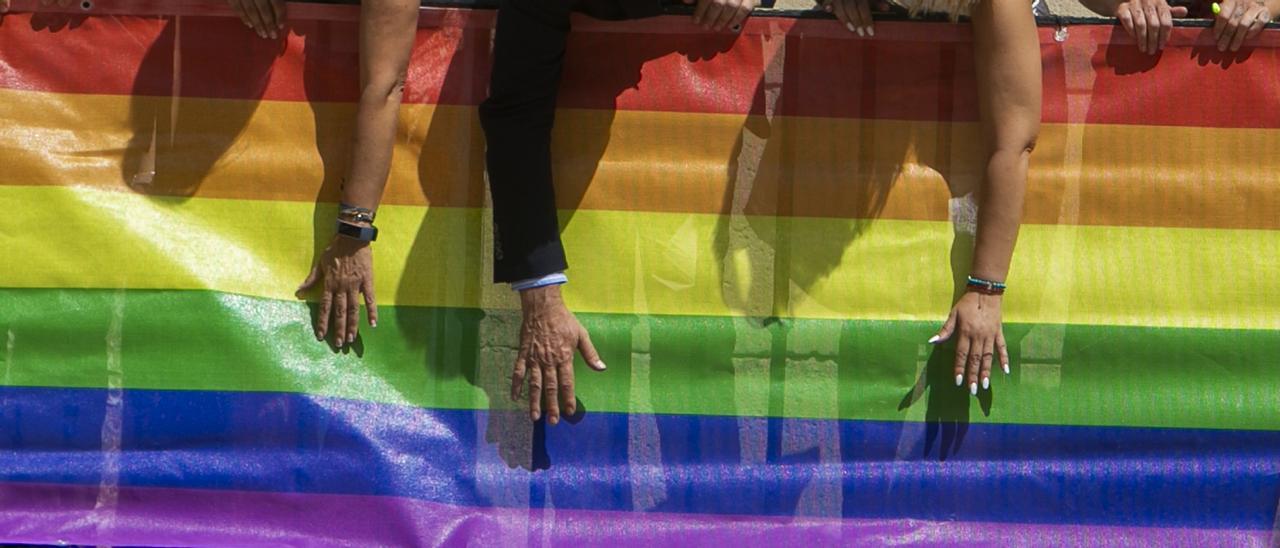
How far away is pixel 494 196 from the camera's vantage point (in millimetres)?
2883

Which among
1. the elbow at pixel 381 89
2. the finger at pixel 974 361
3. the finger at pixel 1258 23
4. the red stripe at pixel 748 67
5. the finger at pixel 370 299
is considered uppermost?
the finger at pixel 1258 23

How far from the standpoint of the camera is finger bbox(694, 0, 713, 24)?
2865mm

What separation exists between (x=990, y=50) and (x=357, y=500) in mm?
1734

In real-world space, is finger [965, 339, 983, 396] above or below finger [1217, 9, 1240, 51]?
below

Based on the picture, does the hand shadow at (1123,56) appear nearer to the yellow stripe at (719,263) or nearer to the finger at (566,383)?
the yellow stripe at (719,263)

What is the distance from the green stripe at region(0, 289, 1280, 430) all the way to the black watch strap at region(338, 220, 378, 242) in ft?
0.61

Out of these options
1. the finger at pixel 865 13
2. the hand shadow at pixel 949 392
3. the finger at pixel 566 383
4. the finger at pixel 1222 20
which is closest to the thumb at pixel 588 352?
the finger at pixel 566 383

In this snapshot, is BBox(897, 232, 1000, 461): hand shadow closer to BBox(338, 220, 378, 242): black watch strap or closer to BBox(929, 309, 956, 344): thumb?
BBox(929, 309, 956, 344): thumb

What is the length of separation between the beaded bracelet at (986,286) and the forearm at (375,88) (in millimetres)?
1337

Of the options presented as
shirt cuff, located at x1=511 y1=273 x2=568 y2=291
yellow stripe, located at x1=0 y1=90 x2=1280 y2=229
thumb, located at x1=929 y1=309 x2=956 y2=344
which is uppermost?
yellow stripe, located at x1=0 y1=90 x2=1280 y2=229

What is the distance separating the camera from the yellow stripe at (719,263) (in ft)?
9.71

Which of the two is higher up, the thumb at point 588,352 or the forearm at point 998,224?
the forearm at point 998,224

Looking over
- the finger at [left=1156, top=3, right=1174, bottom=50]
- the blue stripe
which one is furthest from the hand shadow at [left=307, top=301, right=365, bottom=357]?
the finger at [left=1156, top=3, right=1174, bottom=50]

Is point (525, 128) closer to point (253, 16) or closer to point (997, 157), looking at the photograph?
point (253, 16)
